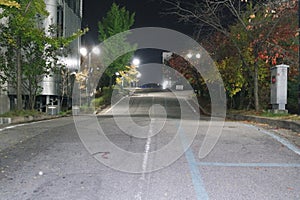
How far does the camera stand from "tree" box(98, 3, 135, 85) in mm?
37031

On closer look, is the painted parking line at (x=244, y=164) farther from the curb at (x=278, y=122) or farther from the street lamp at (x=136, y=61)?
the street lamp at (x=136, y=61)

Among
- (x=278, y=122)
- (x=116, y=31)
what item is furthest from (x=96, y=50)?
(x=278, y=122)

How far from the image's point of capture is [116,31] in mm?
37750

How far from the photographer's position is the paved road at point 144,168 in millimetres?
4055

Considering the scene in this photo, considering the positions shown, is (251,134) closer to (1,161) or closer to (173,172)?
(173,172)

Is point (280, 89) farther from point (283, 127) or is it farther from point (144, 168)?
point (144, 168)

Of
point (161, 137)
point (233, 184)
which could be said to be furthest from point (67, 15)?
point (233, 184)

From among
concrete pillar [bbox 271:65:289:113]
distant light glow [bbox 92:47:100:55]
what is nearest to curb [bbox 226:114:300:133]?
concrete pillar [bbox 271:65:289:113]

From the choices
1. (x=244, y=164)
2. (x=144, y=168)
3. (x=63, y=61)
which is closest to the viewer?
(x=144, y=168)

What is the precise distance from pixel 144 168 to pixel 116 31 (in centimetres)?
3407

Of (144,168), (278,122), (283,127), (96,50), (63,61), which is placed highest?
(96,50)

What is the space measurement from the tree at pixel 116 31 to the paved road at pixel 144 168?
1171 inches

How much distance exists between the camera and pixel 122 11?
128 feet

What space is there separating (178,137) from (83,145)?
245 centimetres
